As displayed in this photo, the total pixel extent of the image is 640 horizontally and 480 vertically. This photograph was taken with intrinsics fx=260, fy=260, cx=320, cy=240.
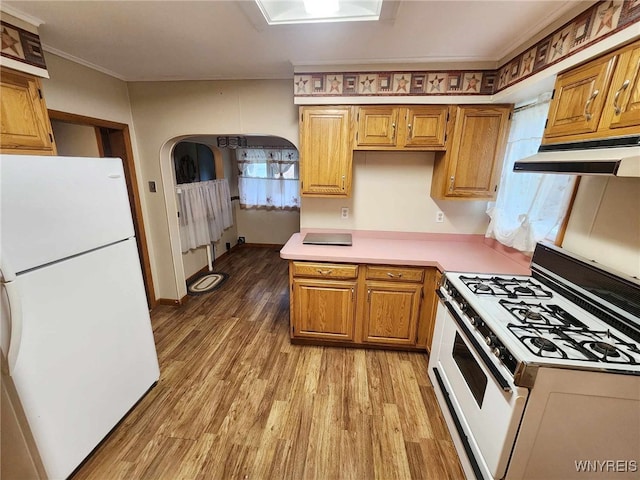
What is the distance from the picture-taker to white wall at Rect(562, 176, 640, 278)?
1.29 meters

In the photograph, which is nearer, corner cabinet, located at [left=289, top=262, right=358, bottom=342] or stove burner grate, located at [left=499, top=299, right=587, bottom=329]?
stove burner grate, located at [left=499, top=299, right=587, bottom=329]

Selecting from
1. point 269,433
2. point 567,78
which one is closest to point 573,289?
point 567,78

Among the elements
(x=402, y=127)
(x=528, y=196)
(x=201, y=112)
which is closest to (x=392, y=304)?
(x=528, y=196)

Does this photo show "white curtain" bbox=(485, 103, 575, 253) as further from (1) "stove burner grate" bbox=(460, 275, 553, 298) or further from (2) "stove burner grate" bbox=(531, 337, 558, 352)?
(2) "stove burner grate" bbox=(531, 337, 558, 352)

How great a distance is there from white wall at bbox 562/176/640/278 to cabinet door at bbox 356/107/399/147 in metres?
1.27

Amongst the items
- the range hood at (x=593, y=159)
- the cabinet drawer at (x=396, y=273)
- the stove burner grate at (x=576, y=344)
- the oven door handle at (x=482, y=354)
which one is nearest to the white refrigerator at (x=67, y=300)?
the cabinet drawer at (x=396, y=273)

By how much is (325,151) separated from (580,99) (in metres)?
1.56

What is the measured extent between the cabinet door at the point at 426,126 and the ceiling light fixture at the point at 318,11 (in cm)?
84

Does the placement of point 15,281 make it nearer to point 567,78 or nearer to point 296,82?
point 296,82

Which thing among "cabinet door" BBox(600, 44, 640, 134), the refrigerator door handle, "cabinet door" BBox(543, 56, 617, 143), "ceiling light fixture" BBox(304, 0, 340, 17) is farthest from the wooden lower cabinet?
"ceiling light fixture" BBox(304, 0, 340, 17)

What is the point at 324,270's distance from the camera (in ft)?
7.18

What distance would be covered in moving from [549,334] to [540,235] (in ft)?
3.33

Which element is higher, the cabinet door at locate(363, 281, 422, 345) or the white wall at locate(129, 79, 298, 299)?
the white wall at locate(129, 79, 298, 299)

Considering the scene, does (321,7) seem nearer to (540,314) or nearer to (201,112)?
(201,112)
